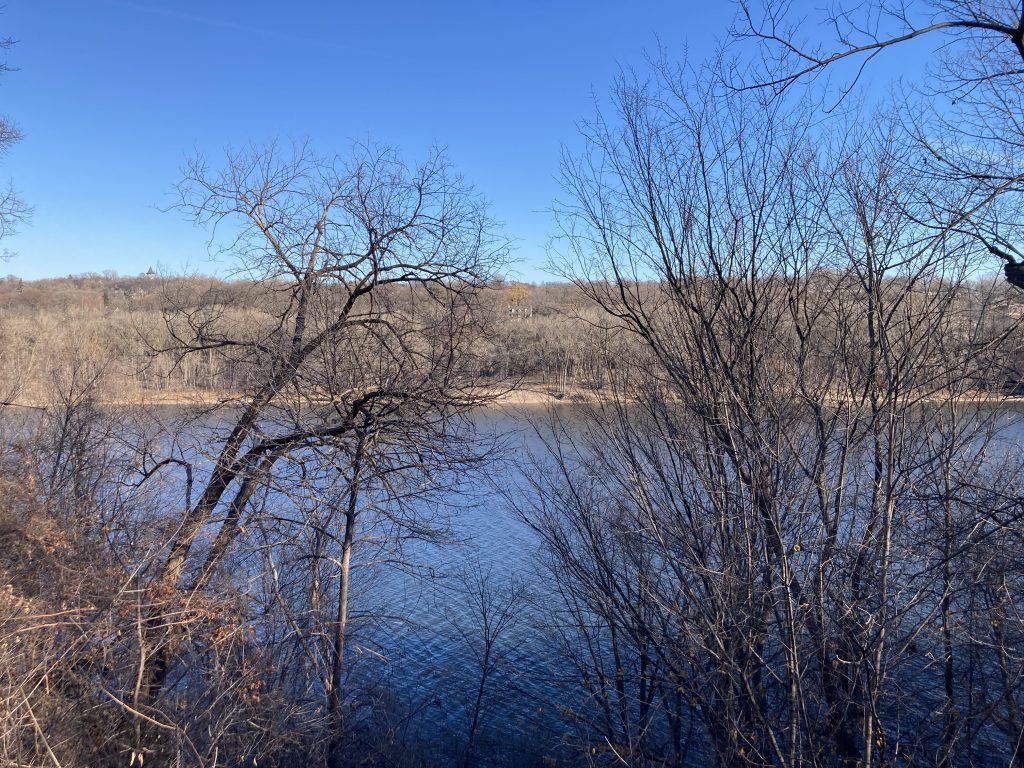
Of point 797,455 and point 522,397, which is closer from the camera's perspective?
point 797,455

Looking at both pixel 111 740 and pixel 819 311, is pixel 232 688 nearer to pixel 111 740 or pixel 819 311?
pixel 111 740

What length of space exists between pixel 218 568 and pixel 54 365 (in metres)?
11.3

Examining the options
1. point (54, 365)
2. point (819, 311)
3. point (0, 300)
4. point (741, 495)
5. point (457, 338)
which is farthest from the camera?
point (0, 300)

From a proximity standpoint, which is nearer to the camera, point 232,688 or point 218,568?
point 232,688

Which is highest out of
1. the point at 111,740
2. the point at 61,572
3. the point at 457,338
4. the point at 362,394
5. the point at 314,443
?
the point at 457,338

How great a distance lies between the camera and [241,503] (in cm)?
923

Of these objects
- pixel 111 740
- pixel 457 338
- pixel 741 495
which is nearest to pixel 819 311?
pixel 741 495

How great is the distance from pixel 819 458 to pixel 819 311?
4.13 ft

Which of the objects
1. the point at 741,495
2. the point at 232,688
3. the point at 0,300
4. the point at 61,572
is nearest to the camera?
the point at 741,495

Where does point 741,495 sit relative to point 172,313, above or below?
below

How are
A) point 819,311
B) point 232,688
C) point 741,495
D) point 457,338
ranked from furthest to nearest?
point 457,338 → point 232,688 → point 819,311 → point 741,495

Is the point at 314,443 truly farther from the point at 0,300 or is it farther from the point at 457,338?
the point at 0,300

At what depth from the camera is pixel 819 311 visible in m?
6.02

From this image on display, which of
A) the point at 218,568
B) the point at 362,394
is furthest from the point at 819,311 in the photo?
the point at 218,568
